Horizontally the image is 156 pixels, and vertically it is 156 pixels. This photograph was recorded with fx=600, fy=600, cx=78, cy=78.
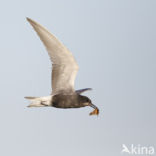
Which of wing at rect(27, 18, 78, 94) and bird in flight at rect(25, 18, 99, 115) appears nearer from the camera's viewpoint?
wing at rect(27, 18, 78, 94)

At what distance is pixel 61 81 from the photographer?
2419cm

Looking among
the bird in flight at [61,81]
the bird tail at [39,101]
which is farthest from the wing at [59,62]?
the bird tail at [39,101]

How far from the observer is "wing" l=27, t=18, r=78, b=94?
2278 cm

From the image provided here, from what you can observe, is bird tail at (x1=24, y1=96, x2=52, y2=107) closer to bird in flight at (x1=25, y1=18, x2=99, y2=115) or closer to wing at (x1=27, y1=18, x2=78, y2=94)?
bird in flight at (x1=25, y1=18, x2=99, y2=115)

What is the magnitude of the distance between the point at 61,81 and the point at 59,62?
0.88 meters

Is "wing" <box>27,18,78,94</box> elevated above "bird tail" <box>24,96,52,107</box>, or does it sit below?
above

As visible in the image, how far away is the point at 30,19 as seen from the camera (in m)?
22.4

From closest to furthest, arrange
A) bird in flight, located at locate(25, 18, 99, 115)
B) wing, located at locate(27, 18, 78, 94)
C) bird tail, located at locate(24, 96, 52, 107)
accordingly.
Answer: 1. wing, located at locate(27, 18, 78, 94)
2. bird in flight, located at locate(25, 18, 99, 115)
3. bird tail, located at locate(24, 96, 52, 107)

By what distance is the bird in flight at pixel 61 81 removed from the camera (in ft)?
76.3

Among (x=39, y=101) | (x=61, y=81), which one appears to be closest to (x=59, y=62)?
(x=61, y=81)

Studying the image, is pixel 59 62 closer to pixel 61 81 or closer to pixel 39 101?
pixel 61 81

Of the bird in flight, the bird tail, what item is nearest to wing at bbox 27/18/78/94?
the bird in flight

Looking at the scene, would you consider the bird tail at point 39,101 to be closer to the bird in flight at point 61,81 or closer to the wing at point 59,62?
the bird in flight at point 61,81

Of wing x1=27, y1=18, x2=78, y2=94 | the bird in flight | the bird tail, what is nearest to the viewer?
wing x1=27, y1=18, x2=78, y2=94
